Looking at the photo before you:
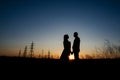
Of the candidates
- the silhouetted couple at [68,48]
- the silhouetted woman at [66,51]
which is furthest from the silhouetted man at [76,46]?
the silhouetted woman at [66,51]

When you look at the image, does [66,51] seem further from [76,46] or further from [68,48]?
[76,46]

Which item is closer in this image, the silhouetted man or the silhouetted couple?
the silhouetted couple


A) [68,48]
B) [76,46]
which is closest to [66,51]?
[68,48]

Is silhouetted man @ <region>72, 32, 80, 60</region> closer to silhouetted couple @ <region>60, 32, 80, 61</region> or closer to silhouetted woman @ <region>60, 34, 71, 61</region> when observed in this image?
silhouetted couple @ <region>60, 32, 80, 61</region>

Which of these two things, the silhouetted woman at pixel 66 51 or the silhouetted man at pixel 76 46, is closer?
the silhouetted woman at pixel 66 51

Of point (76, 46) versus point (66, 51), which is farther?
point (76, 46)

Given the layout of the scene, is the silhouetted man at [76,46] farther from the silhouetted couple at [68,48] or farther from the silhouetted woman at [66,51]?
the silhouetted woman at [66,51]

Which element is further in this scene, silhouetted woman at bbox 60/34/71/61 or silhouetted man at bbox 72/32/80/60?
silhouetted man at bbox 72/32/80/60

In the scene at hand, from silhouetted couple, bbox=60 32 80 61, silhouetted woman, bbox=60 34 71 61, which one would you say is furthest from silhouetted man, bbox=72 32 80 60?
silhouetted woman, bbox=60 34 71 61

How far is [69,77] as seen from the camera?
17.5 ft

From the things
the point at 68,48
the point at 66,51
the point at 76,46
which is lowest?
the point at 66,51

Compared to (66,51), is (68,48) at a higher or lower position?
higher

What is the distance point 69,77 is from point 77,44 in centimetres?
427

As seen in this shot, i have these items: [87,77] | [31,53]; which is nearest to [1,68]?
[87,77]
